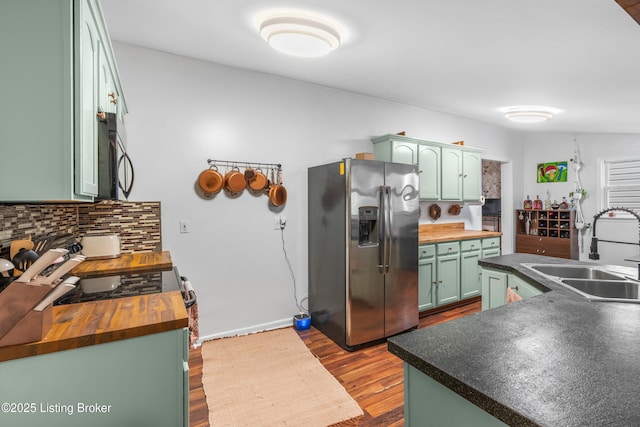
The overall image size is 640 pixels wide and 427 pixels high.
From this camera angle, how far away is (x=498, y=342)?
3.18ft

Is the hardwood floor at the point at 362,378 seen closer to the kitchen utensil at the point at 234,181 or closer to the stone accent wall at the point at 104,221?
the stone accent wall at the point at 104,221

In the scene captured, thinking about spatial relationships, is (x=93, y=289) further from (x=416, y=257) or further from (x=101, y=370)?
(x=416, y=257)

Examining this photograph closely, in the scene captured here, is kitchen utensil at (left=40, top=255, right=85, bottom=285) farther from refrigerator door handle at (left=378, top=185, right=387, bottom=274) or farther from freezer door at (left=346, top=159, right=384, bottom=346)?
refrigerator door handle at (left=378, top=185, right=387, bottom=274)

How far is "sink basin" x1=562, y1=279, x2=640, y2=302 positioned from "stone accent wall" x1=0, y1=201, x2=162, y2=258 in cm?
285

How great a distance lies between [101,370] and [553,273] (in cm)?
238

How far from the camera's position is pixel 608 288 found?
1696 millimetres

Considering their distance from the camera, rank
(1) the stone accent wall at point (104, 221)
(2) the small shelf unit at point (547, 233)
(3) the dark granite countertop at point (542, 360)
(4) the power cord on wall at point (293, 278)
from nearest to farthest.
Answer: (3) the dark granite countertop at point (542, 360)
(1) the stone accent wall at point (104, 221)
(4) the power cord on wall at point (293, 278)
(2) the small shelf unit at point (547, 233)

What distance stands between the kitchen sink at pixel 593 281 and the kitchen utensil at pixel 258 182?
220 cm

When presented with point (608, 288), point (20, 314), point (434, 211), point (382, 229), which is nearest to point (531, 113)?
point (434, 211)

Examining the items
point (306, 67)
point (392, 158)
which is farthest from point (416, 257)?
point (306, 67)

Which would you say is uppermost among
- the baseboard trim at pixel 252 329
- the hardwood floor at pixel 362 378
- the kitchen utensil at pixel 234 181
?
the kitchen utensil at pixel 234 181

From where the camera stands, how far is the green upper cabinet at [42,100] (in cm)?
104

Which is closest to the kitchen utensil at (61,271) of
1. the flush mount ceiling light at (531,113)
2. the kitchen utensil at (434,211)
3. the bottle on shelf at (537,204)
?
the kitchen utensil at (434,211)

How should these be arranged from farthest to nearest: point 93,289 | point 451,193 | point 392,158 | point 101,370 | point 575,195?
point 575,195, point 451,193, point 392,158, point 93,289, point 101,370
